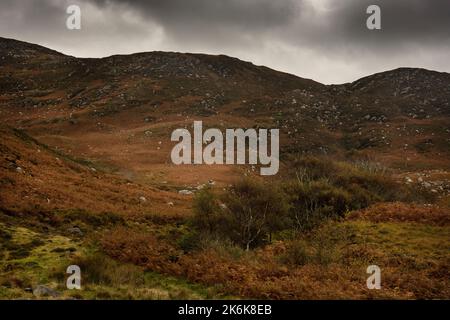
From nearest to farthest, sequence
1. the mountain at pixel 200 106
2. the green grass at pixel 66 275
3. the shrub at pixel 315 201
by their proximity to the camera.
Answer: the green grass at pixel 66 275 < the shrub at pixel 315 201 < the mountain at pixel 200 106

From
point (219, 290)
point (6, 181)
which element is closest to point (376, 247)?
point (219, 290)

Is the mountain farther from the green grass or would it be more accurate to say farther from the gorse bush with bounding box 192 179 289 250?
the green grass

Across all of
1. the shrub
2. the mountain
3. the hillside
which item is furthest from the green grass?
the mountain

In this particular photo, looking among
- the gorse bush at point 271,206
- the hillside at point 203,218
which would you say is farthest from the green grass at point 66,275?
the gorse bush at point 271,206

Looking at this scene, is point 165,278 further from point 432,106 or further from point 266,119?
point 432,106

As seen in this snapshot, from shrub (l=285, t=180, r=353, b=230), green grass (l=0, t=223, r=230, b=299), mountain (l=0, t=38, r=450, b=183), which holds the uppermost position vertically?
mountain (l=0, t=38, r=450, b=183)

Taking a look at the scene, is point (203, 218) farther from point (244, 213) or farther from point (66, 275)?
point (66, 275)

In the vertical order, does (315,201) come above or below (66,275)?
above

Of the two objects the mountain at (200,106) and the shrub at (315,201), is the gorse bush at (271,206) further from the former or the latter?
the mountain at (200,106)

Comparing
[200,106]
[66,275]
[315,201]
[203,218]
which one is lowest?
[66,275]

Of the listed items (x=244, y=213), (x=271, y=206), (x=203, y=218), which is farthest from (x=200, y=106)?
(x=203, y=218)

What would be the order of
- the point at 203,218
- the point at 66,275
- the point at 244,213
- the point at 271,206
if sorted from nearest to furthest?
the point at 66,275
the point at 203,218
the point at 244,213
the point at 271,206

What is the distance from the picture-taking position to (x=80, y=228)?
692 inches
